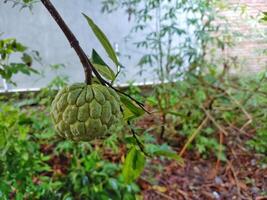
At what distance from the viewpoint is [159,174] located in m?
1.58

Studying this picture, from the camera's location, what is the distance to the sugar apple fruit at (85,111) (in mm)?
411

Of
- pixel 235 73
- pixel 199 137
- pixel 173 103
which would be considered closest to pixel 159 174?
pixel 199 137

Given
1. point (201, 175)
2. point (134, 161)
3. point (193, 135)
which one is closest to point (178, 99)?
point (193, 135)

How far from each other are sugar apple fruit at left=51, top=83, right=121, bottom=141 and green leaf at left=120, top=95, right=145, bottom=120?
42 millimetres

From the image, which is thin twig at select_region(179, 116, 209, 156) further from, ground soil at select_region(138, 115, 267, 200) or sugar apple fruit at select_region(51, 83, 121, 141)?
sugar apple fruit at select_region(51, 83, 121, 141)

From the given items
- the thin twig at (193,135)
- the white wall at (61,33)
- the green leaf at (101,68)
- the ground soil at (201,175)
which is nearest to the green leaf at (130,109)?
the green leaf at (101,68)

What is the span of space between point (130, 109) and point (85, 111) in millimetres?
84

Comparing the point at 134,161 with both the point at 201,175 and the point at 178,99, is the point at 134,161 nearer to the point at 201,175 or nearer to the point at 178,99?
the point at 201,175

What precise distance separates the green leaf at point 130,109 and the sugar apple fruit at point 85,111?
0.04 m

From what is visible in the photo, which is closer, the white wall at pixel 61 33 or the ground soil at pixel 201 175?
the white wall at pixel 61 33

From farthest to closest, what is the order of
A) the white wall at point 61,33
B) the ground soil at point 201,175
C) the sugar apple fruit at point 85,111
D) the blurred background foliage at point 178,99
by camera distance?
the blurred background foliage at point 178,99, the ground soil at point 201,175, the white wall at point 61,33, the sugar apple fruit at point 85,111

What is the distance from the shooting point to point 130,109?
47 cm

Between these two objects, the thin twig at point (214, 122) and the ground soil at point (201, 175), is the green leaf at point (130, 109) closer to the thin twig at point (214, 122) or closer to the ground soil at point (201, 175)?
the ground soil at point (201, 175)

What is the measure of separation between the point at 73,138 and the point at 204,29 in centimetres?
149
